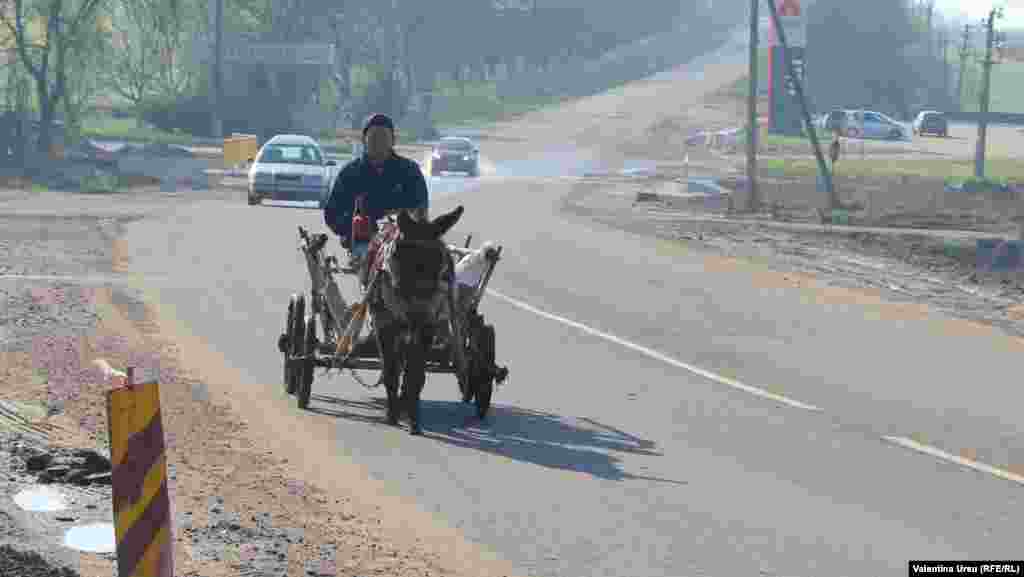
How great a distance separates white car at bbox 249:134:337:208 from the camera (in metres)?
41.1

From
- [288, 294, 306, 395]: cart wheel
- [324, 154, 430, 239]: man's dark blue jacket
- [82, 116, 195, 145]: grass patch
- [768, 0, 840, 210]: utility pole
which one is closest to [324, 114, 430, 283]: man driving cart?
[324, 154, 430, 239]: man's dark blue jacket

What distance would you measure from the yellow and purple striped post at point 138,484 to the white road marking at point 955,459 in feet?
18.2

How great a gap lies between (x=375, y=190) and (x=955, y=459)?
431 cm

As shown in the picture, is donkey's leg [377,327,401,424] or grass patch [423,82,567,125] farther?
grass patch [423,82,567,125]

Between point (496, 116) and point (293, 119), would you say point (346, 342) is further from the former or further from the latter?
point (496, 116)

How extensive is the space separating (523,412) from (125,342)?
4946mm

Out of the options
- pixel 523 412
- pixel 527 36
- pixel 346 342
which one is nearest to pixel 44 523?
pixel 346 342

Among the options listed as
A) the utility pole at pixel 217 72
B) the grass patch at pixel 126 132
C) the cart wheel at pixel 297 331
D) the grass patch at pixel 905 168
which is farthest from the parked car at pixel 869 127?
the cart wheel at pixel 297 331

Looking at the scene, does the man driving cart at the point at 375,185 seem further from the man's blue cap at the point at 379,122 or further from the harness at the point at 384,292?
the harness at the point at 384,292

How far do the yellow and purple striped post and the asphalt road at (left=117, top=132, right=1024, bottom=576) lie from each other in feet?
6.72

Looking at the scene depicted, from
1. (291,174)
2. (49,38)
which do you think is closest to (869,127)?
(49,38)

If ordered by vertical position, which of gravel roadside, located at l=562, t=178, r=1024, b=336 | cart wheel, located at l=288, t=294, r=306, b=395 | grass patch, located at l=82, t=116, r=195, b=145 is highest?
cart wheel, located at l=288, t=294, r=306, b=395

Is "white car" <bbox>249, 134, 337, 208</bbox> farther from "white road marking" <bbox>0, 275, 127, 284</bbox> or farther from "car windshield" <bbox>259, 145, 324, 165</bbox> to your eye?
"white road marking" <bbox>0, 275, 127, 284</bbox>

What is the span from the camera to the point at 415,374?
457 inches
